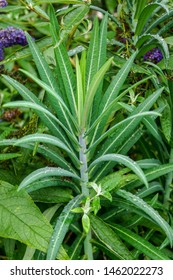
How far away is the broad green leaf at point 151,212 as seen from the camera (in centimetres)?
127

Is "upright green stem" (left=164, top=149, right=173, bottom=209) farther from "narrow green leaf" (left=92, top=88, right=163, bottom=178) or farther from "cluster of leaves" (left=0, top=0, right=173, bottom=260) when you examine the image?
"narrow green leaf" (left=92, top=88, right=163, bottom=178)

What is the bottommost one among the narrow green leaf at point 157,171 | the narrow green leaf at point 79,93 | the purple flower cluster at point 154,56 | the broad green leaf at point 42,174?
the narrow green leaf at point 157,171

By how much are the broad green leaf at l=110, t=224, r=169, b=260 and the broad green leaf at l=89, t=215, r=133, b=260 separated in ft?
0.11

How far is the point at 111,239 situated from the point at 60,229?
0.15m

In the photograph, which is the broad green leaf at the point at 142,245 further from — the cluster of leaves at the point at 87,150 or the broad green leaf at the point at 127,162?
the broad green leaf at the point at 127,162

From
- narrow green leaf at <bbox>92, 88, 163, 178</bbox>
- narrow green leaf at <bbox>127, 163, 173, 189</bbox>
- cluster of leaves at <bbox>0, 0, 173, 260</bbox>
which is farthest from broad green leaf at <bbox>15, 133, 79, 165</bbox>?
narrow green leaf at <bbox>127, 163, 173, 189</bbox>

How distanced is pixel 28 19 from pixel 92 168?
4.38ft

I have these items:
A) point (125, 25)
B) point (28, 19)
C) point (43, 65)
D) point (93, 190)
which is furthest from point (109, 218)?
point (28, 19)

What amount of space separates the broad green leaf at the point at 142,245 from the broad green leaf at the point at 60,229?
0.16 meters

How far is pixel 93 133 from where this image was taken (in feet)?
4.56

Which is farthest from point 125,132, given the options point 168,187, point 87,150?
point 168,187

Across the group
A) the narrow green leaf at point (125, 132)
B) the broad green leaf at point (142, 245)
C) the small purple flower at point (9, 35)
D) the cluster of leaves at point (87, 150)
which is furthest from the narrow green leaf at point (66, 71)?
the broad green leaf at point (142, 245)

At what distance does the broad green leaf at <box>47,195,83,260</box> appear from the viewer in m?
1.24

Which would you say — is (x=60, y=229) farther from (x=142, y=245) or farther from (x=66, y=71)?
(x=66, y=71)
